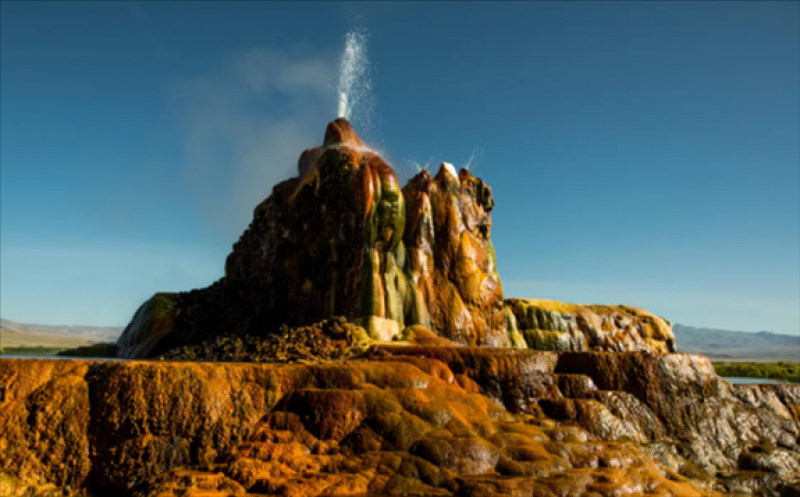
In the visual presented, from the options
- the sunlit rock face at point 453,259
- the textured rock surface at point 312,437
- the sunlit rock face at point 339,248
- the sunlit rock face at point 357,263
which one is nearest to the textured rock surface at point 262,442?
the textured rock surface at point 312,437

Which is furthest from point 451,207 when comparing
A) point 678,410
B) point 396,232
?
point 678,410

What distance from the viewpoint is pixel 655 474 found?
1453 centimetres

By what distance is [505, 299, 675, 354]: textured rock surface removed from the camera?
37.1 meters

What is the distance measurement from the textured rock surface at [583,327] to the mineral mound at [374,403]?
512 centimetres

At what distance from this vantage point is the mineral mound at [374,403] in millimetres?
13422

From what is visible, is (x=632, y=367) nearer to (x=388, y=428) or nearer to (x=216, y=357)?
(x=388, y=428)

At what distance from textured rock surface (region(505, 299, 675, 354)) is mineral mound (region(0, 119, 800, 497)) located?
5119 mm

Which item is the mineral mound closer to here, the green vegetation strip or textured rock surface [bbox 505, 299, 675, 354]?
textured rock surface [bbox 505, 299, 675, 354]

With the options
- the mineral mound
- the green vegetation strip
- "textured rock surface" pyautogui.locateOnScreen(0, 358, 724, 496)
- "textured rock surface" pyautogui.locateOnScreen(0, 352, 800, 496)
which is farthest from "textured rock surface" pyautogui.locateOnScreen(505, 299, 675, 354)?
the green vegetation strip

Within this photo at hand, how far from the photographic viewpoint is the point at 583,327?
1559 inches

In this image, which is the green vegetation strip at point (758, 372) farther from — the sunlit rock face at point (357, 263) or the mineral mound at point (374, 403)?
the mineral mound at point (374, 403)

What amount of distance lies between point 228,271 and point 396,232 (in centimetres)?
1273

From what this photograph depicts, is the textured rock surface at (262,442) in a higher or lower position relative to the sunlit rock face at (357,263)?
lower

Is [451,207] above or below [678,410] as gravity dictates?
above
